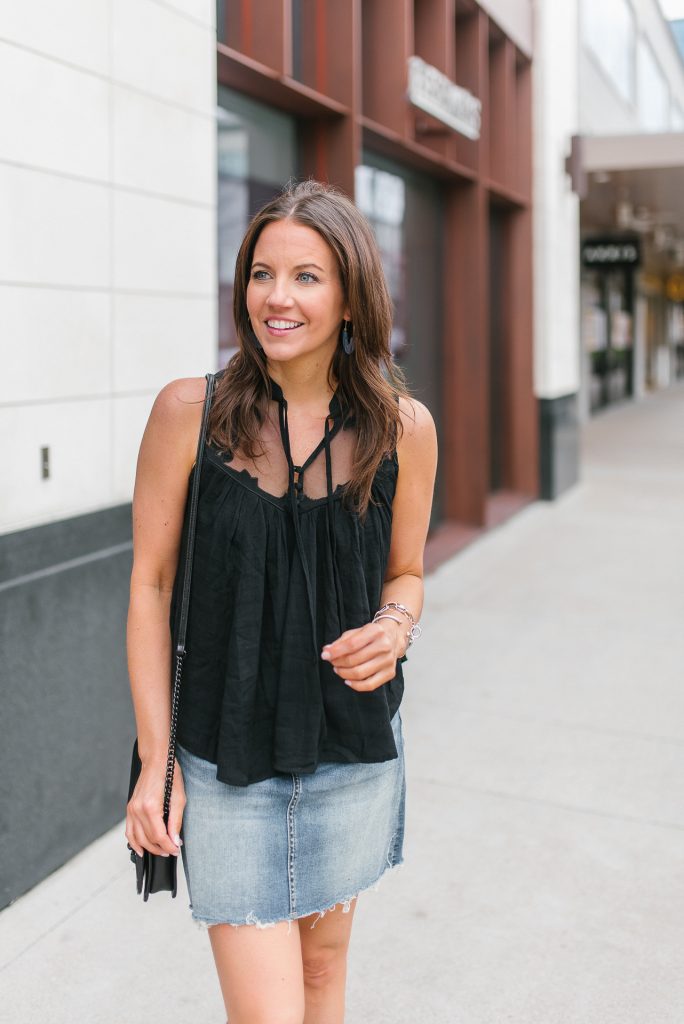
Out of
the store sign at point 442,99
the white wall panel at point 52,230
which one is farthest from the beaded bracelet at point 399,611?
the store sign at point 442,99

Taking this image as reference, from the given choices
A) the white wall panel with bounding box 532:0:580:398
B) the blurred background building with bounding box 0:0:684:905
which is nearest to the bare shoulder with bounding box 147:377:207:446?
the blurred background building with bounding box 0:0:684:905

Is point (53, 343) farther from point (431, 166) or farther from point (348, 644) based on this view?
point (431, 166)

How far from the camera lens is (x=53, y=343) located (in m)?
3.67

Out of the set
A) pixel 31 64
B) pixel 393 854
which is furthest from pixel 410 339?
pixel 393 854

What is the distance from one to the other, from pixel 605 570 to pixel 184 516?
6.67 metres

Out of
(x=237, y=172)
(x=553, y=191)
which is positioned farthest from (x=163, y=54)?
(x=553, y=191)

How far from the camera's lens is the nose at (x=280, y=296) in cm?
199

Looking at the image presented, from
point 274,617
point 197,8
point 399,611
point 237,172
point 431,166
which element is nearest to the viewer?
point 274,617

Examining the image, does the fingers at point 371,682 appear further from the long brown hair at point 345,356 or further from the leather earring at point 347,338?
the leather earring at point 347,338

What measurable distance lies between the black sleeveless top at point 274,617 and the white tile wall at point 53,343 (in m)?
1.67

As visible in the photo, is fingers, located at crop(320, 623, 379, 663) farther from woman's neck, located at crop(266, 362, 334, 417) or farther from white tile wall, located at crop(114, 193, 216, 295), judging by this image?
white tile wall, located at crop(114, 193, 216, 295)

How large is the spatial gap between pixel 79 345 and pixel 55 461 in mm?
397

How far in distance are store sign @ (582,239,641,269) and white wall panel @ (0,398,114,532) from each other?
17.6 m

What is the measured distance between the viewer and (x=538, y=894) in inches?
142
